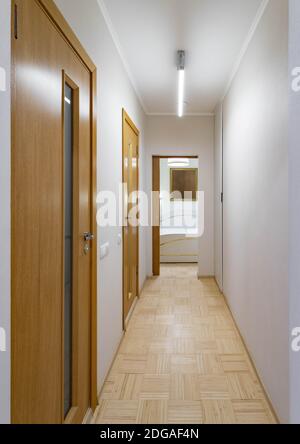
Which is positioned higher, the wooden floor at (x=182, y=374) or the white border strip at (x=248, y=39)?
the white border strip at (x=248, y=39)

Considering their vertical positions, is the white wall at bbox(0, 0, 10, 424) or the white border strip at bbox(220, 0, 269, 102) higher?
the white border strip at bbox(220, 0, 269, 102)

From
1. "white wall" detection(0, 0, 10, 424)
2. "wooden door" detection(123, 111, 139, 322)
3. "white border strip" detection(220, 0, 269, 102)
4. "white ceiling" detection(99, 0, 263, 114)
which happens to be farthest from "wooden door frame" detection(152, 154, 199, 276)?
"white wall" detection(0, 0, 10, 424)

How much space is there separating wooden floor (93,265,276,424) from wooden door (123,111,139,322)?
309 mm

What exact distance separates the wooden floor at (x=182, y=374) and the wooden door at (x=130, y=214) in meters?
0.31

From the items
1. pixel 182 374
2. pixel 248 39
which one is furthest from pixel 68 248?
pixel 248 39

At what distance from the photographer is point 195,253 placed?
729cm

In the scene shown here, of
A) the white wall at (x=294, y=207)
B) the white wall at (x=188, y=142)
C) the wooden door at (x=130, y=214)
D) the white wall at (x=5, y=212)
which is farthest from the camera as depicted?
the white wall at (x=188, y=142)

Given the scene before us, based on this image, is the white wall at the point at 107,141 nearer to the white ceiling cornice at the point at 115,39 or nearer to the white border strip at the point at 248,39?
the white ceiling cornice at the point at 115,39

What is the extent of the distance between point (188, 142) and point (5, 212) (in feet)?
16.4

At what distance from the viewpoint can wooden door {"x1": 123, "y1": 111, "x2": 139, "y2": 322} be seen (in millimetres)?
3545

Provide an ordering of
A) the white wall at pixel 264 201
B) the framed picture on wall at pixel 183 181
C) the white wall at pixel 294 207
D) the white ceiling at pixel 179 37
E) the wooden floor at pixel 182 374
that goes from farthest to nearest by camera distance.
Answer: the framed picture on wall at pixel 183 181 < the white ceiling at pixel 179 37 < the wooden floor at pixel 182 374 < the white wall at pixel 264 201 < the white wall at pixel 294 207

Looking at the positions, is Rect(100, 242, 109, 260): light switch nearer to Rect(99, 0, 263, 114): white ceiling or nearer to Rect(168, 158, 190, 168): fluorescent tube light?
Rect(99, 0, 263, 114): white ceiling

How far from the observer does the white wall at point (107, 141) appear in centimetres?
210

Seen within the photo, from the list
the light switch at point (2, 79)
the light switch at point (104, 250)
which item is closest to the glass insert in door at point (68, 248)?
the light switch at point (104, 250)
